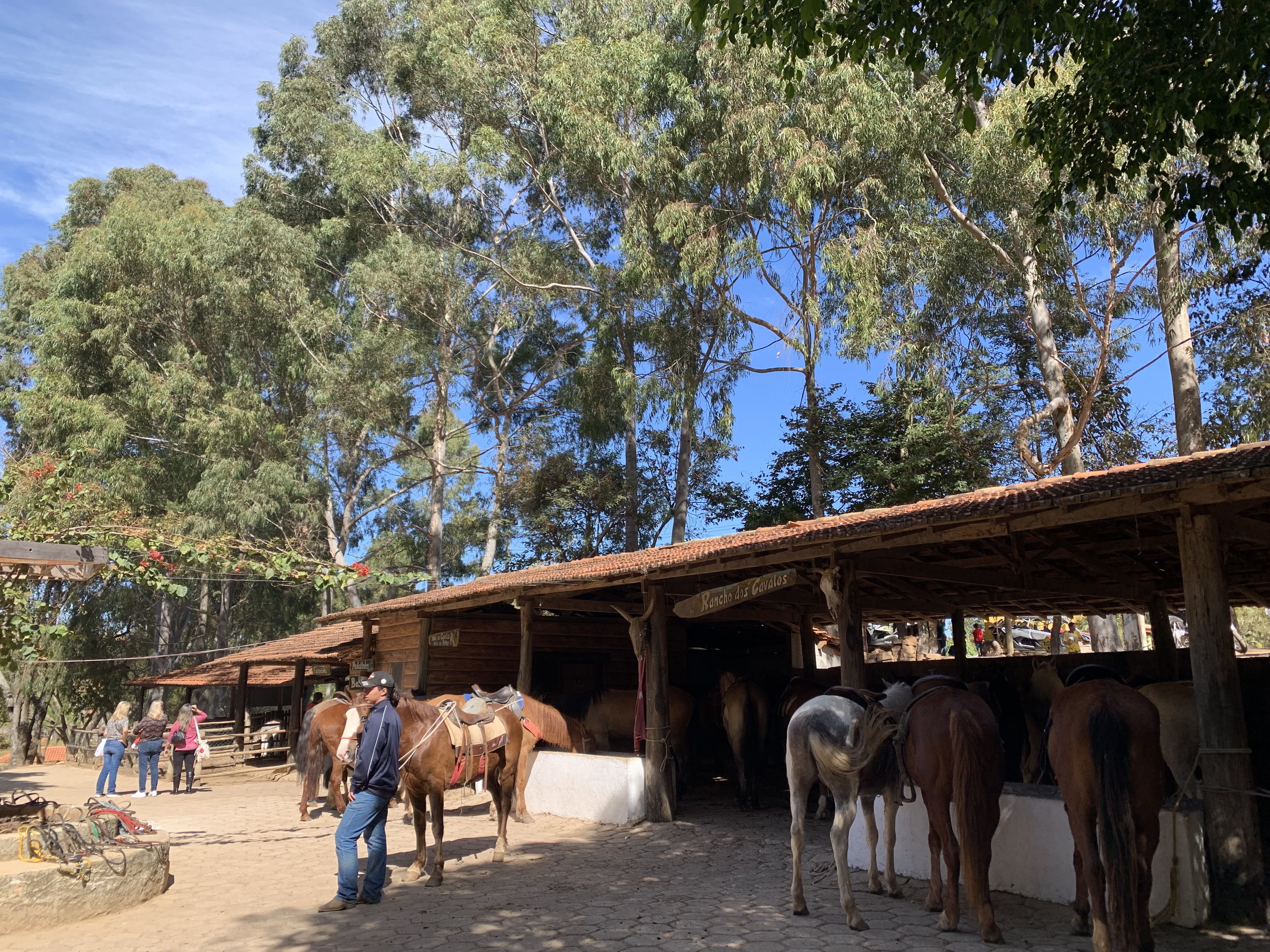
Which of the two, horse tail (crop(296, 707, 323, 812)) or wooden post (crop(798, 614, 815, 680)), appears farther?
wooden post (crop(798, 614, 815, 680))

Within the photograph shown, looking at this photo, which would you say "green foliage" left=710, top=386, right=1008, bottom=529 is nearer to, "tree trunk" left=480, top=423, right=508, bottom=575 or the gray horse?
"tree trunk" left=480, top=423, right=508, bottom=575

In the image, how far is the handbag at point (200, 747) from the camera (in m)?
15.9

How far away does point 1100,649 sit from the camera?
2142cm

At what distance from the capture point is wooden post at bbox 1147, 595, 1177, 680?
428 inches

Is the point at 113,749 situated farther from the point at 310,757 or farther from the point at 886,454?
the point at 886,454

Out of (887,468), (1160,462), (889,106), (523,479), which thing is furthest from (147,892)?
(523,479)

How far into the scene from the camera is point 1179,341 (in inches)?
725

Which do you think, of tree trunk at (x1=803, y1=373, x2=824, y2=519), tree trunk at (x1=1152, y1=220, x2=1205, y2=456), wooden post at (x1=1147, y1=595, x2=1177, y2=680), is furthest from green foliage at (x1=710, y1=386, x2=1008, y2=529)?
wooden post at (x1=1147, y1=595, x2=1177, y2=680)

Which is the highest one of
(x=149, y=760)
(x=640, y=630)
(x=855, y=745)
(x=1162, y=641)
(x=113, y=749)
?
(x=640, y=630)

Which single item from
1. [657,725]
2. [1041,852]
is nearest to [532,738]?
[657,725]

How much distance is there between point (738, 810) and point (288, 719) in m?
16.2

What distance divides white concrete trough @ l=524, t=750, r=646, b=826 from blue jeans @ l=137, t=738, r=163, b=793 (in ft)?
22.0

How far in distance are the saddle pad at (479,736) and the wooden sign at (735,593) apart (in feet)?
7.39

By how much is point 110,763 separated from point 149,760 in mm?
1088
